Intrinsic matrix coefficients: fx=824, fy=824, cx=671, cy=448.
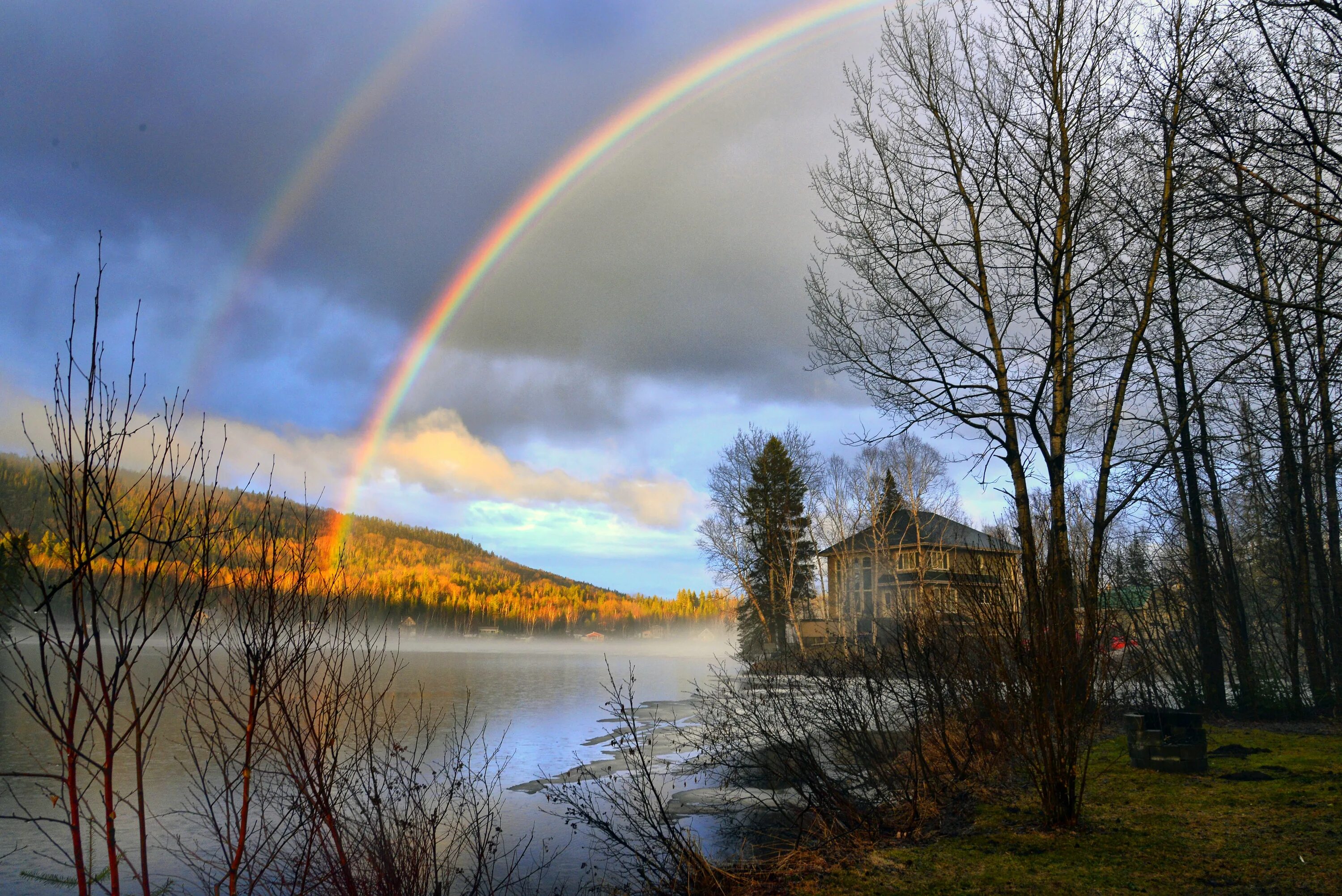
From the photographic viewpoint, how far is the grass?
5.41 m

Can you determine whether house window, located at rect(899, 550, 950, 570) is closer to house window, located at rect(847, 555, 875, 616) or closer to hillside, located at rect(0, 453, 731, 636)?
house window, located at rect(847, 555, 875, 616)

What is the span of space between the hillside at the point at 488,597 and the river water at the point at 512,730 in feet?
111

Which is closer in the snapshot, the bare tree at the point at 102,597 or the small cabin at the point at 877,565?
the bare tree at the point at 102,597

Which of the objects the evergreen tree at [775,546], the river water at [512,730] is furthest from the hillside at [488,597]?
the evergreen tree at [775,546]

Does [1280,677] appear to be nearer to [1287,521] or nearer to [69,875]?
[1287,521]

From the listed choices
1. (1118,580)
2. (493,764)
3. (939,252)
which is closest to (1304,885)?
(939,252)

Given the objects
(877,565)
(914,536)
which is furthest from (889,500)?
(877,565)

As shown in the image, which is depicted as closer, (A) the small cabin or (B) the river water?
(B) the river water

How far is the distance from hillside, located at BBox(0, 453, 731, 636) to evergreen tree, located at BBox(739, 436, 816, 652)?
56031 millimetres

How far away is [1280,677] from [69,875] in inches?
765

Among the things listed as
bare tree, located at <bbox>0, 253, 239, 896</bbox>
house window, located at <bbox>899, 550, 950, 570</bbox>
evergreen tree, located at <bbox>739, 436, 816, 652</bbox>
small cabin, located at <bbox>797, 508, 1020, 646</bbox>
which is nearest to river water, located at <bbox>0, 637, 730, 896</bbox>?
bare tree, located at <bbox>0, 253, 239, 896</bbox>

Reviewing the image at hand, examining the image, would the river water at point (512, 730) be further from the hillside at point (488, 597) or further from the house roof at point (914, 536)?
the hillside at point (488, 597)

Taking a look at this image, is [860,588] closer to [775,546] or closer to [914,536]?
[914,536]

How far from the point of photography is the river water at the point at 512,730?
1105 centimetres
